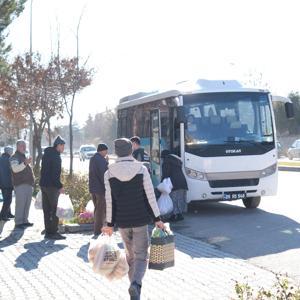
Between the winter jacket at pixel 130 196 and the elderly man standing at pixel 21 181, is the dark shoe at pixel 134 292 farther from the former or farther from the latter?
the elderly man standing at pixel 21 181

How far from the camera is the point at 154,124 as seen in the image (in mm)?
15297

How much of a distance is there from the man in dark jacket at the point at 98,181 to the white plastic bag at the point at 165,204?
1.72m

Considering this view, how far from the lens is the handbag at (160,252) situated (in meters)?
6.19

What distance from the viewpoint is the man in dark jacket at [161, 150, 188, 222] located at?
1305 centimetres

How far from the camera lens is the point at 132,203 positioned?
6199 mm

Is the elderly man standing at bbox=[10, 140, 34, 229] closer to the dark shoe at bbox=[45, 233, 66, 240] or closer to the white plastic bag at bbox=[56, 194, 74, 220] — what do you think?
the white plastic bag at bbox=[56, 194, 74, 220]

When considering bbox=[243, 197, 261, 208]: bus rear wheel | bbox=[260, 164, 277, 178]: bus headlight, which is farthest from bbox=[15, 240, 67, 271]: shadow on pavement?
Result: bbox=[243, 197, 261, 208]: bus rear wheel

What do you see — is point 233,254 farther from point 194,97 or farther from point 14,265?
point 194,97

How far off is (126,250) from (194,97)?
7.96m

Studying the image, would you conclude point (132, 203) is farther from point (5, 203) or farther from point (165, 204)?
point (5, 203)

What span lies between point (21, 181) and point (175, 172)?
3.35 m

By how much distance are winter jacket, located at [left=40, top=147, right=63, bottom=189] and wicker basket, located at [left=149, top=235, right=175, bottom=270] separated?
514 centimetres

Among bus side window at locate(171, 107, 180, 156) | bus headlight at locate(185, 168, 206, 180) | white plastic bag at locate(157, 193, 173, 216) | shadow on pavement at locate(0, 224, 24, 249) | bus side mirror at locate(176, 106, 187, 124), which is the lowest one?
shadow on pavement at locate(0, 224, 24, 249)

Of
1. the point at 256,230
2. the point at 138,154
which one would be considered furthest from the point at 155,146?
the point at 256,230
